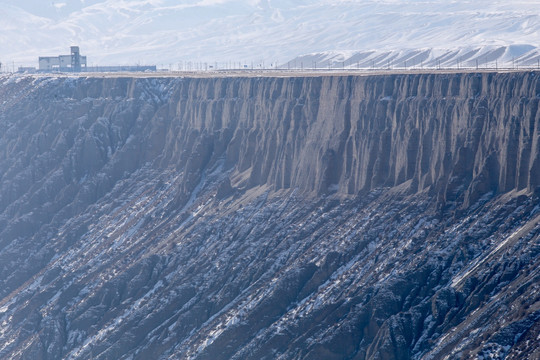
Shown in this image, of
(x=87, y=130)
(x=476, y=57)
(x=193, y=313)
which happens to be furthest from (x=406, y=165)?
(x=476, y=57)

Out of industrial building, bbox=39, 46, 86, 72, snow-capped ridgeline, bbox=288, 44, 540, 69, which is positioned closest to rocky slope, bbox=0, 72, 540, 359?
industrial building, bbox=39, 46, 86, 72

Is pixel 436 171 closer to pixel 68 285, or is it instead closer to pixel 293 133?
pixel 293 133

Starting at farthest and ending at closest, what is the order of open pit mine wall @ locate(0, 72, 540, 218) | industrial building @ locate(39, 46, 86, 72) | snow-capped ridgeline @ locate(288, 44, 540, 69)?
industrial building @ locate(39, 46, 86, 72) < snow-capped ridgeline @ locate(288, 44, 540, 69) < open pit mine wall @ locate(0, 72, 540, 218)

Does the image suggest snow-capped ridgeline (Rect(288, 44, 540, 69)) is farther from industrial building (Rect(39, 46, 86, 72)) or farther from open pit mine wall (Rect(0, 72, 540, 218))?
open pit mine wall (Rect(0, 72, 540, 218))

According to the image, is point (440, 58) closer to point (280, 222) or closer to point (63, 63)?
point (63, 63)

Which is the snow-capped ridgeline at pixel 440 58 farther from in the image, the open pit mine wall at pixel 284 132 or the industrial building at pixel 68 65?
the open pit mine wall at pixel 284 132

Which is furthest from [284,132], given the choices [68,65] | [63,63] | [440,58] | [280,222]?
[68,65]

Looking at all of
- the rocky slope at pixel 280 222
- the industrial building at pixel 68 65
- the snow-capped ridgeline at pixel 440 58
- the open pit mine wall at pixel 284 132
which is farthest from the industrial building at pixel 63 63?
the rocky slope at pixel 280 222
